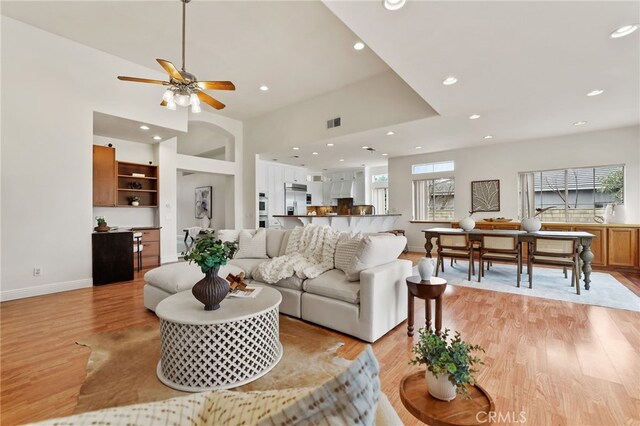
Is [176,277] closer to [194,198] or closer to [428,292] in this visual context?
[428,292]

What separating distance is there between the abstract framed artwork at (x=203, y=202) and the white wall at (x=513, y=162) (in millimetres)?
5690

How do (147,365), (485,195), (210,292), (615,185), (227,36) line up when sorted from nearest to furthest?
(210,292), (147,365), (227,36), (615,185), (485,195)

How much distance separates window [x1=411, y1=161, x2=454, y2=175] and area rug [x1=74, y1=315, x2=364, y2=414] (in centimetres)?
615

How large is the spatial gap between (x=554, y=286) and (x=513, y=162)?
3425 mm

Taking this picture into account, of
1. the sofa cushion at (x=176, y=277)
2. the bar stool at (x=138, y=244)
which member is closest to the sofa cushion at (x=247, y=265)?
the sofa cushion at (x=176, y=277)

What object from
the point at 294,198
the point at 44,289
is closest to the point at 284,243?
the point at 44,289

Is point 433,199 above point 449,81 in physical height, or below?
below


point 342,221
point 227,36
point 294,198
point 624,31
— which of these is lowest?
point 342,221

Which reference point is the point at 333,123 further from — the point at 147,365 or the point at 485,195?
the point at 147,365

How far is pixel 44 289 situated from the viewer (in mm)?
3775

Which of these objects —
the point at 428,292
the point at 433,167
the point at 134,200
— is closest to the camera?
the point at 428,292

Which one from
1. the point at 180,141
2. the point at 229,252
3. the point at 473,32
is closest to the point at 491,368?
the point at 229,252

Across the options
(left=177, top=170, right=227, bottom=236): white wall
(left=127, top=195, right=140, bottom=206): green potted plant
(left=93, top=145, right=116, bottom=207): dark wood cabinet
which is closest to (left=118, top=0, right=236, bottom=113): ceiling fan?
(left=93, top=145, right=116, bottom=207): dark wood cabinet

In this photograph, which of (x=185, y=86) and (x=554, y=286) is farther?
(x=554, y=286)
